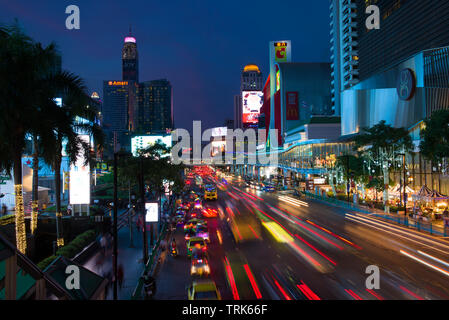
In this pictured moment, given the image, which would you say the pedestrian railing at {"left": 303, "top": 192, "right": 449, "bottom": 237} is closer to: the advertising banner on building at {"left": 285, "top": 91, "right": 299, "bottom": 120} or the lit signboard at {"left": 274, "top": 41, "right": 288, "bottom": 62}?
the advertising banner on building at {"left": 285, "top": 91, "right": 299, "bottom": 120}

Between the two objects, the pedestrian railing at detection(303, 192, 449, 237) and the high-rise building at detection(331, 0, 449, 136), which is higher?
the high-rise building at detection(331, 0, 449, 136)

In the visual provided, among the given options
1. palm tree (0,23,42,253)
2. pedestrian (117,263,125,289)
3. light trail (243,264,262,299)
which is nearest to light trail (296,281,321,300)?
light trail (243,264,262,299)

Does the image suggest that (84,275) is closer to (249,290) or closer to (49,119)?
(249,290)

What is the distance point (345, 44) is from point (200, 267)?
11680 cm

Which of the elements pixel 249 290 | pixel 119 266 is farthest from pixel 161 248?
pixel 249 290

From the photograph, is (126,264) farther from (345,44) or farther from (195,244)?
(345,44)

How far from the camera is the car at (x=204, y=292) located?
488 inches

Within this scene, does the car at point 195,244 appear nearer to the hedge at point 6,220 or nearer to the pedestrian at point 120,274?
the pedestrian at point 120,274

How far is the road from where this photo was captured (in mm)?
A: 14477

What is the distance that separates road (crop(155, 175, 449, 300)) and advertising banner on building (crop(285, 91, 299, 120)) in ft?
379

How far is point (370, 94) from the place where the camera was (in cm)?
6762

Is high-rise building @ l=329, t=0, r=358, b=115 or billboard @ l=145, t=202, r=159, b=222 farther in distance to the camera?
high-rise building @ l=329, t=0, r=358, b=115

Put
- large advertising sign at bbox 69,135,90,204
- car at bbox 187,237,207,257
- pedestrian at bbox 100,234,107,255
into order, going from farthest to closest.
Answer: large advertising sign at bbox 69,135,90,204
pedestrian at bbox 100,234,107,255
car at bbox 187,237,207,257
